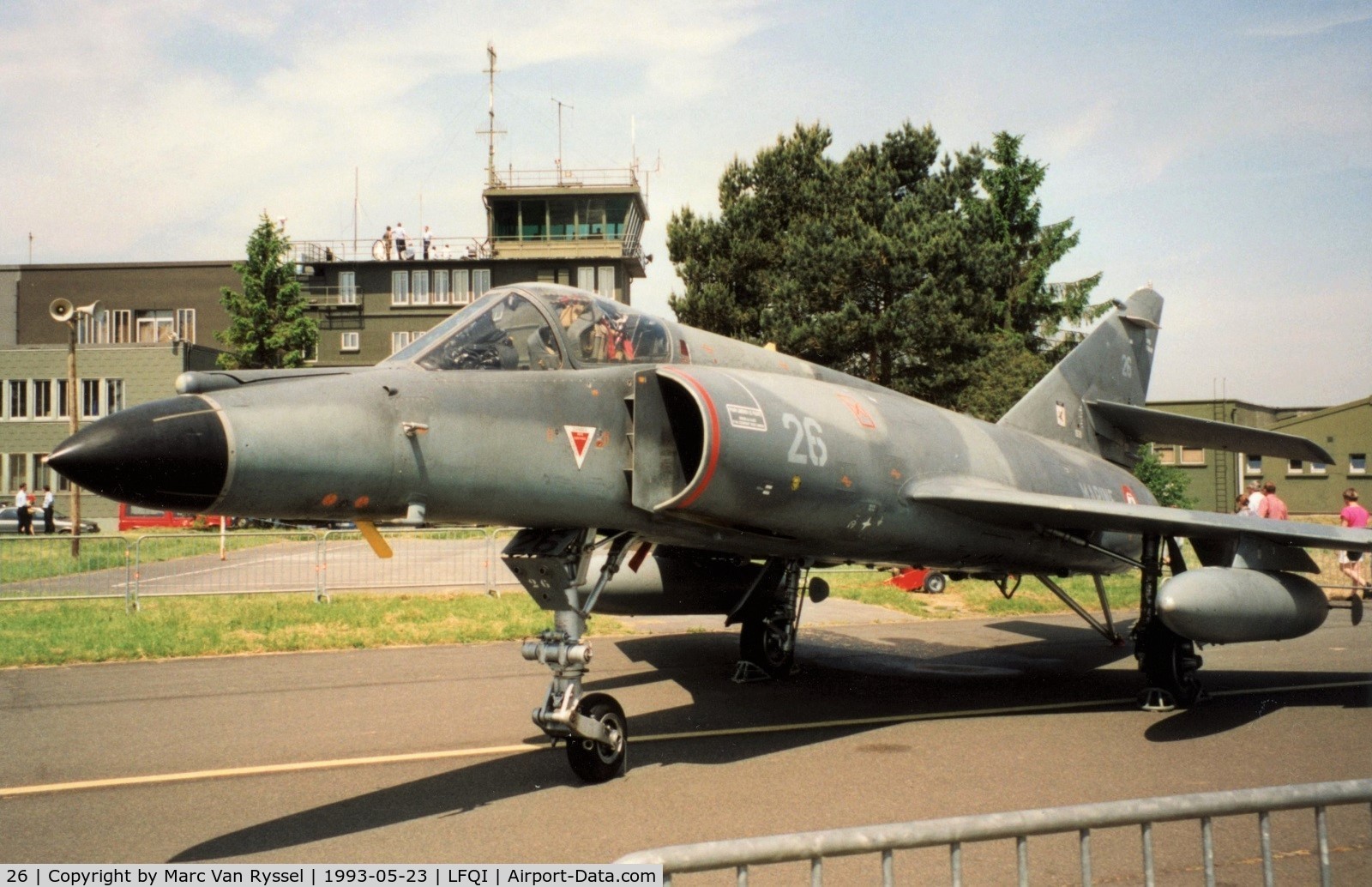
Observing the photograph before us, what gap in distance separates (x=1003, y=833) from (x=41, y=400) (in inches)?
2212

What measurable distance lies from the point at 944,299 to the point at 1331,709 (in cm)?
2766

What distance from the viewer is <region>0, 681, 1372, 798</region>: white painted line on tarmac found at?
21.8 feet

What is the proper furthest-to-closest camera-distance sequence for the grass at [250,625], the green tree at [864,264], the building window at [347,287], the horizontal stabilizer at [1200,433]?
the building window at [347,287] → the green tree at [864,264] → the grass at [250,625] → the horizontal stabilizer at [1200,433]

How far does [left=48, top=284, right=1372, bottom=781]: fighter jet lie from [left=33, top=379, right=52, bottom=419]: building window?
48148 mm

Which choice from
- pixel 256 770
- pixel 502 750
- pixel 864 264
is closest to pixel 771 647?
pixel 502 750

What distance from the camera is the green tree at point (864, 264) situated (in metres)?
36.4

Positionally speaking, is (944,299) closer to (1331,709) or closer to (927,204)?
(927,204)

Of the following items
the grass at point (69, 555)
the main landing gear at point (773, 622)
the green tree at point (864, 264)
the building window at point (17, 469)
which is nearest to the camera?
the main landing gear at point (773, 622)

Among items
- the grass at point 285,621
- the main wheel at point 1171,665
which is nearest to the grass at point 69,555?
the grass at point 285,621

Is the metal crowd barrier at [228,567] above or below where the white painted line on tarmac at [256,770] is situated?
above

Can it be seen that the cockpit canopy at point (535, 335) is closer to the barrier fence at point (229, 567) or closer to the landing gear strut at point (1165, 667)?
the landing gear strut at point (1165, 667)

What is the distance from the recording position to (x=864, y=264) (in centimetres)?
3697

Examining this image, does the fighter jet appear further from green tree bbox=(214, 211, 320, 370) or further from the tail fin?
green tree bbox=(214, 211, 320, 370)

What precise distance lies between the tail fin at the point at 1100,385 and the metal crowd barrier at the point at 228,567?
9339 millimetres
